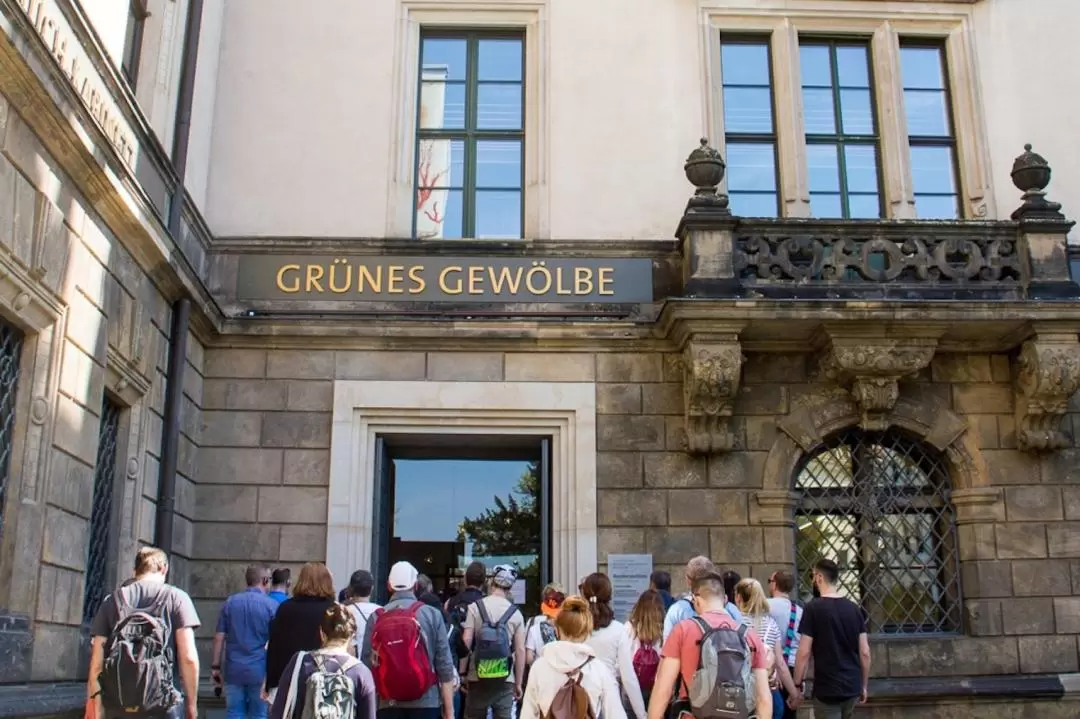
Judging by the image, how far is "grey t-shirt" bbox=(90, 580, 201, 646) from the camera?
6.02 meters

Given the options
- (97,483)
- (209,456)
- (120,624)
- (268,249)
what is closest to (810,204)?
(268,249)

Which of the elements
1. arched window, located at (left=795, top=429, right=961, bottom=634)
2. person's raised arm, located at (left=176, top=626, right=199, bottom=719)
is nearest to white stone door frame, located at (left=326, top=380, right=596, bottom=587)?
arched window, located at (left=795, top=429, right=961, bottom=634)

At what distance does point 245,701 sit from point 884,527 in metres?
6.54

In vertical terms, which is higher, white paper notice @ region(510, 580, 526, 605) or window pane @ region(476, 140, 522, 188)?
window pane @ region(476, 140, 522, 188)

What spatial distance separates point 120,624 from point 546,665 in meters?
2.35

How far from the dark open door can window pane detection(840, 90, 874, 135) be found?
6.38 m

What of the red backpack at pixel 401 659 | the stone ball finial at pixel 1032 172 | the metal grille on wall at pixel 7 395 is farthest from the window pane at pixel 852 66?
the metal grille on wall at pixel 7 395

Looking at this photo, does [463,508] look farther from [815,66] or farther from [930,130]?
[930,130]

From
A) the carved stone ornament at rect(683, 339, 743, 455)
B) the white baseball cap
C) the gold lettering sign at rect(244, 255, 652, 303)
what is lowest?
the white baseball cap

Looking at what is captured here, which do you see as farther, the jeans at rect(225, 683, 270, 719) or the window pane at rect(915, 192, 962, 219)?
the window pane at rect(915, 192, 962, 219)

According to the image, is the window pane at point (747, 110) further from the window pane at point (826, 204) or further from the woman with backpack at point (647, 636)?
the woman with backpack at point (647, 636)

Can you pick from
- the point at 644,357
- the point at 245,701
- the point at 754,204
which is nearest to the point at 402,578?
the point at 245,701

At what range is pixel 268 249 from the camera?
38.2ft

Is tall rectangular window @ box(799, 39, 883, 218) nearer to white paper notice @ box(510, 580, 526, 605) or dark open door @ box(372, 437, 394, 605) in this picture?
white paper notice @ box(510, 580, 526, 605)
